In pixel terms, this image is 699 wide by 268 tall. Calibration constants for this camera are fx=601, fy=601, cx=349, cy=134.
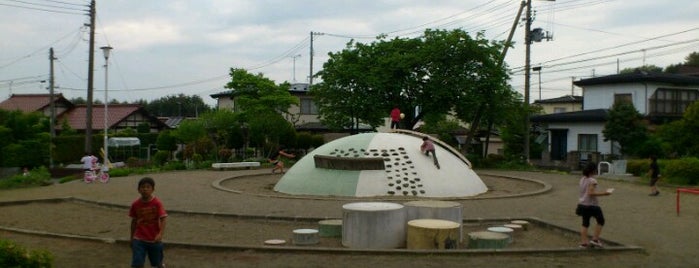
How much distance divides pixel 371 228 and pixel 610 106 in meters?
32.0

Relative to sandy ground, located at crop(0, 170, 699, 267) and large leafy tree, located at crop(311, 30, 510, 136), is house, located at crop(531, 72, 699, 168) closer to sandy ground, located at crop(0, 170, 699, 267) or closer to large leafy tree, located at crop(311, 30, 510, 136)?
large leafy tree, located at crop(311, 30, 510, 136)

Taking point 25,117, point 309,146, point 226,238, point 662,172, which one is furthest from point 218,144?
point 226,238

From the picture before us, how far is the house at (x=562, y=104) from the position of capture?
55.1 metres

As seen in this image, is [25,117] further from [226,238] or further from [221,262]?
[221,262]

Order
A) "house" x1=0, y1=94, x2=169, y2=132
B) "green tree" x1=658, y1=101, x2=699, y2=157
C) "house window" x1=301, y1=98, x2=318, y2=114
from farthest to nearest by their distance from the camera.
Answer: "house window" x1=301, y1=98, x2=318, y2=114
"house" x1=0, y1=94, x2=169, y2=132
"green tree" x1=658, y1=101, x2=699, y2=157

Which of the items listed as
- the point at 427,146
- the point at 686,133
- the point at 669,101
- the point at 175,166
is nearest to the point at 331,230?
the point at 427,146

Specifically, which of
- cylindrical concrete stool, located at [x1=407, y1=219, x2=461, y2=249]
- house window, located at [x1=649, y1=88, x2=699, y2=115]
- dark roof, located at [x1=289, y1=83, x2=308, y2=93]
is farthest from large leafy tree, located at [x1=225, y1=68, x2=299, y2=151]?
cylindrical concrete stool, located at [x1=407, y1=219, x2=461, y2=249]

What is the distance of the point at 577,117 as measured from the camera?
36.9 meters

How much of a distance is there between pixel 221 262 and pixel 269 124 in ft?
85.2

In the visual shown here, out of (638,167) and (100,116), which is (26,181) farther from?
(100,116)

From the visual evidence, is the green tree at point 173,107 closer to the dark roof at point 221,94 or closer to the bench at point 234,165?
the dark roof at point 221,94

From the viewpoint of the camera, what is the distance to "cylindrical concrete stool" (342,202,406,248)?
9.85 meters

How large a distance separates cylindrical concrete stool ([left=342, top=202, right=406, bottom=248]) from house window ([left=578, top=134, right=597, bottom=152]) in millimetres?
29866

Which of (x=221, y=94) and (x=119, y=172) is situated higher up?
(x=221, y=94)
